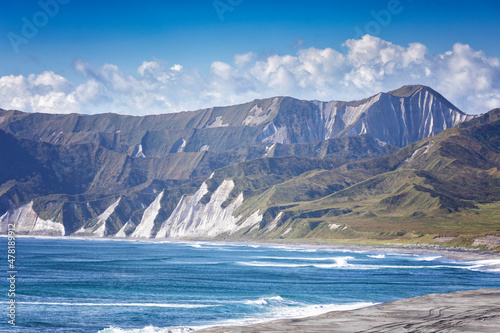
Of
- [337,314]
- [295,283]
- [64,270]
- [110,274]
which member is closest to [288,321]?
[337,314]

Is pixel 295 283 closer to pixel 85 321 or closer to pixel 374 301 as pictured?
pixel 374 301

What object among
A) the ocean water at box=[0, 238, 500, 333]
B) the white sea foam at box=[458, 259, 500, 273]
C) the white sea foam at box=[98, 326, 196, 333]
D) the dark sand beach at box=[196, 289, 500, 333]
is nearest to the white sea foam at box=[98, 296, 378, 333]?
the white sea foam at box=[98, 326, 196, 333]

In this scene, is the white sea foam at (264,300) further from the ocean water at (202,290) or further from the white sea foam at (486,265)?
the white sea foam at (486,265)

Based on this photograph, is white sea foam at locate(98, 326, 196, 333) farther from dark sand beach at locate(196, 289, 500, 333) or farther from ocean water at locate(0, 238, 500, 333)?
dark sand beach at locate(196, 289, 500, 333)

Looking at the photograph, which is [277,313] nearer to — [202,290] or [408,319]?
[408,319]

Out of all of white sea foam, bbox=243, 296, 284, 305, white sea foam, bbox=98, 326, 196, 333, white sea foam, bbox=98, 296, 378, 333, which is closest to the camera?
white sea foam, bbox=98, 326, 196, 333

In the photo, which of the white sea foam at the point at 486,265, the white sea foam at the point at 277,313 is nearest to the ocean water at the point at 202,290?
the white sea foam at the point at 277,313
